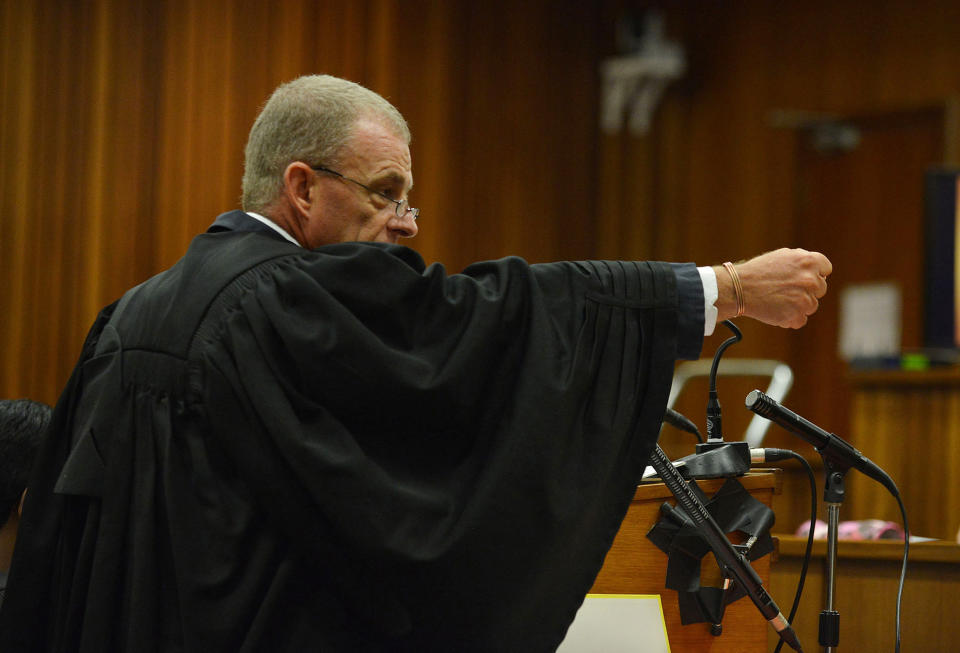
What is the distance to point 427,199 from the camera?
19.6 ft

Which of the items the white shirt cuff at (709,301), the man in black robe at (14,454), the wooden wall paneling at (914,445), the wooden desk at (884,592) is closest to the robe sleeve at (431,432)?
the white shirt cuff at (709,301)

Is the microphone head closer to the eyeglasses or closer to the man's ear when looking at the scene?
the eyeglasses

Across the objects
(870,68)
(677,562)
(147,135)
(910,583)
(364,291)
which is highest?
(870,68)

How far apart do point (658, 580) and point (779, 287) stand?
0.63 metres

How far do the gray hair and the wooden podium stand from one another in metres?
0.86

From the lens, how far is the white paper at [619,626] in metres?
2.05

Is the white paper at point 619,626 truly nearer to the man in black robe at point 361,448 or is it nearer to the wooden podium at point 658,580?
the wooden podium at point 658,580

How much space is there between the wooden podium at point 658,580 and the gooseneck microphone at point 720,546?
12 cm

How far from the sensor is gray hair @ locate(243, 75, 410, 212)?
2.06m

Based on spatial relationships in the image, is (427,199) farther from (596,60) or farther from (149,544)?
(149,544)

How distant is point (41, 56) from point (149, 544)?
3.12m

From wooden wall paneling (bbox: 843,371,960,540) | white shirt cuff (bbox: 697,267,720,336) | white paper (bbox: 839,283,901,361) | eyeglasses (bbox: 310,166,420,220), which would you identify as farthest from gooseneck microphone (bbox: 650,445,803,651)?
white paper (bbox: 839,283,901,361)

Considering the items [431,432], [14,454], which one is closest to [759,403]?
[431,432]

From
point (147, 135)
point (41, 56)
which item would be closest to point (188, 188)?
point (147, 135)
